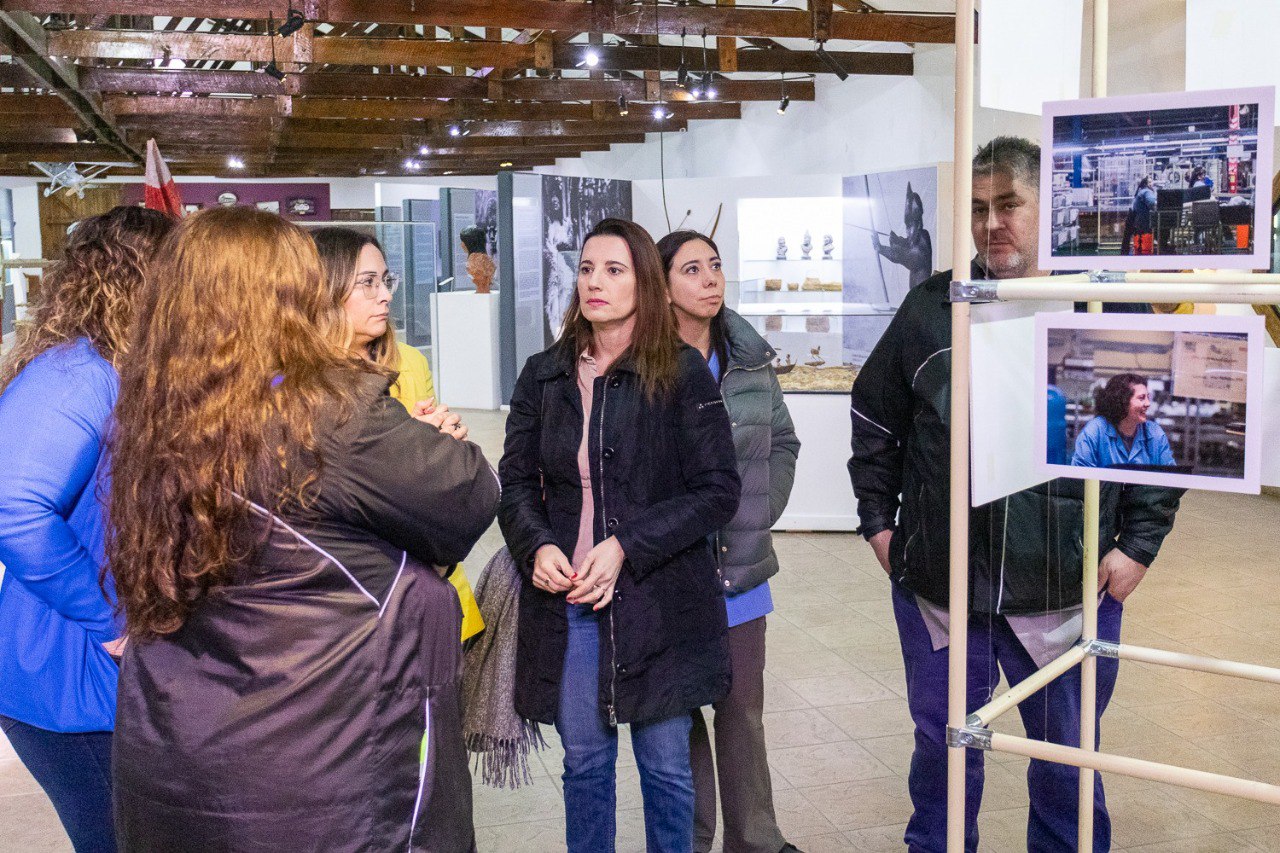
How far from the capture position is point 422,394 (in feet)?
8.93

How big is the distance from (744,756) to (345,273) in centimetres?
139

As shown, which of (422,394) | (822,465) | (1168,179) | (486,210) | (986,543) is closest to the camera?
(1168,179)

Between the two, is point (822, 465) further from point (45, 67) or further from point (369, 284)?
point (45, 67)

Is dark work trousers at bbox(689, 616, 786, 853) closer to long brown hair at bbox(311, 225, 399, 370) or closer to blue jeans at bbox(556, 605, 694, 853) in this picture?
blue jeans at bbox(556, 605, 694, 853)

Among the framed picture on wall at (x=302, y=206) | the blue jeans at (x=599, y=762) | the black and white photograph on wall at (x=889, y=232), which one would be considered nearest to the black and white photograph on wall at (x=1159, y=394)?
the blue jeans at (x=599, y=762)

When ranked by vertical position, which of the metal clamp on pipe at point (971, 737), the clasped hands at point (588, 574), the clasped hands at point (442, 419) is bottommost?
the metal clamp on pipe at point (971, 737)

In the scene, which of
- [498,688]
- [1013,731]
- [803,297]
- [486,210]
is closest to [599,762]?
[498,688]

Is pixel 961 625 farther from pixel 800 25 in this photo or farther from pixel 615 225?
pixel 800 25

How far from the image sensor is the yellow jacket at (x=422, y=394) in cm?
241

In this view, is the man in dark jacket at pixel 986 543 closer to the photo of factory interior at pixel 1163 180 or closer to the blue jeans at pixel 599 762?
the photo of factory interior at pixel 1163 180

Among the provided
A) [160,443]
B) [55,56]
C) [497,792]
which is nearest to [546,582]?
[160,443]

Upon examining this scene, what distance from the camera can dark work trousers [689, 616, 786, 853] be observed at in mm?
2742

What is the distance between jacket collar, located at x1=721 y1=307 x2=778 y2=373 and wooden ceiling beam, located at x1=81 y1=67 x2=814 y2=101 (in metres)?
8.53

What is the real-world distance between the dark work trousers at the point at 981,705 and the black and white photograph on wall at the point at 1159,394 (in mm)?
376
